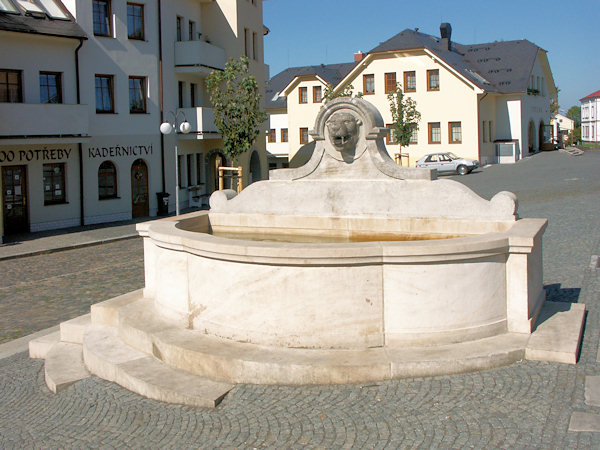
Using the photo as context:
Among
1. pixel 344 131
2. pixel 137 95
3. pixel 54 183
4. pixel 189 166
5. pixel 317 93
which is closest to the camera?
pixel 344 131

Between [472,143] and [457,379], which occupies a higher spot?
[472,143]

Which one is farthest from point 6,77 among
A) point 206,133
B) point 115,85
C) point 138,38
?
point 206,133

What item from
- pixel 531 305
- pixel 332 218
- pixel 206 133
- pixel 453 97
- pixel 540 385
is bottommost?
pixel 540 385

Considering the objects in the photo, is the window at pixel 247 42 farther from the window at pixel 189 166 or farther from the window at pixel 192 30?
the window at pixel 189 166

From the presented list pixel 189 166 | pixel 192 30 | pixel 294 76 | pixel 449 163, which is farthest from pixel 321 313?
pixel 294 76

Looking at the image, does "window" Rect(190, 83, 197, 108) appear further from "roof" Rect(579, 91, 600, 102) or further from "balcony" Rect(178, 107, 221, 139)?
Result: "roof" Rect(579, 91, 600, 102)

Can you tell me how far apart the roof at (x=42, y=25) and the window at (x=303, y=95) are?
105ft

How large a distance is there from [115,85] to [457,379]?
24079mm

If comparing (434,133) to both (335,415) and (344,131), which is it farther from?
(335,415)

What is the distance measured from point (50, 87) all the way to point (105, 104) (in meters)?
2.77

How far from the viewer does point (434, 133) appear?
51312mm

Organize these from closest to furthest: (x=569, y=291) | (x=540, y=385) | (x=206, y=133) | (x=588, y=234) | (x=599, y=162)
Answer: (x=540, y=385) < (x=569, y=291) < (x=588, y=234) < (x=206, y=133) < (x=599, y=162)

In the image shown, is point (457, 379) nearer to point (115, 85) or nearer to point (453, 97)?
point (115, 85)

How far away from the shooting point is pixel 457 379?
658 cm
